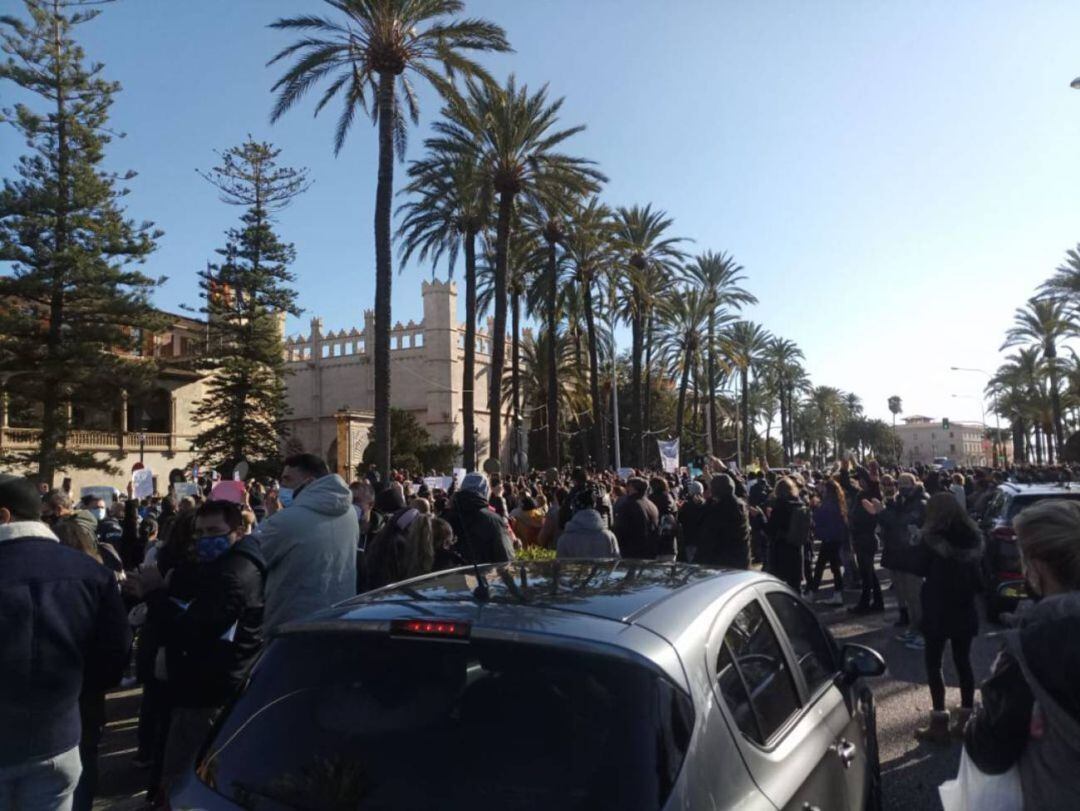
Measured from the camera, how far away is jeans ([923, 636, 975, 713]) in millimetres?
5871

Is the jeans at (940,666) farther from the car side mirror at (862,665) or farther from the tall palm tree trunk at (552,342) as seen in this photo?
the tall palm tree trunk at (552,342)

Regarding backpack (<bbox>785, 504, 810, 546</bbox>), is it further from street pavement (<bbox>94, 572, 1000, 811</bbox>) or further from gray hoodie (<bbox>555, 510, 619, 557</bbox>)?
gray hoodie (<bbox>555, 510, 619, 557</bbox>)

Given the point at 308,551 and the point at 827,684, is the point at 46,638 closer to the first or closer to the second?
the point at 308,551

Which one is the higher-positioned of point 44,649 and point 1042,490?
point 1042,490

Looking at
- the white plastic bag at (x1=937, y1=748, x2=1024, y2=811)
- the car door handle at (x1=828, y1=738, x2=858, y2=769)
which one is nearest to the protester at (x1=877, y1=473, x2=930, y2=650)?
the car door handle at (x1=828, y1=738, x2=858, y2=769)

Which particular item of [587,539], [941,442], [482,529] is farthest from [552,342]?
[941,442]

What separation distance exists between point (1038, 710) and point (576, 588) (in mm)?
1417

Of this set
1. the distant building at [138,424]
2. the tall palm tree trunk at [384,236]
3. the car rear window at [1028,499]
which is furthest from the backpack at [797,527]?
the distant building at [138,424]

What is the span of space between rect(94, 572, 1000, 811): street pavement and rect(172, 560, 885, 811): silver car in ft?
9.64

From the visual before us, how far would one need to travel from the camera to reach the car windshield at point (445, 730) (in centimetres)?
214

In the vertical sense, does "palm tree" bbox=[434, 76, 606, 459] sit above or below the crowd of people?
above

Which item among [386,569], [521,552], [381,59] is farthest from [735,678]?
[381,59]

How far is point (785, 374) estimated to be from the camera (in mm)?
73688

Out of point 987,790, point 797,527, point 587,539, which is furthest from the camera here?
point 797,527
